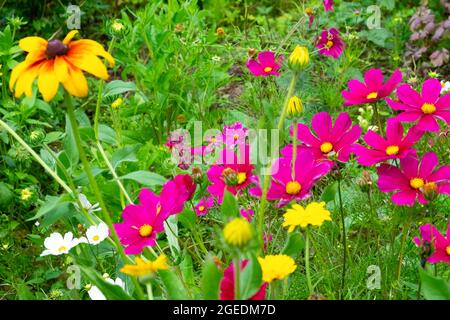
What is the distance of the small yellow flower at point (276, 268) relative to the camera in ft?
2.81

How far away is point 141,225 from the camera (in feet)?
3.48

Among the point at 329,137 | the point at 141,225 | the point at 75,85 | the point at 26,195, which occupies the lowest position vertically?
the point at 26,195

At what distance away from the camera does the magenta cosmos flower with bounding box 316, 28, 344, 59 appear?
197cm

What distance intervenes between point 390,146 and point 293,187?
193 millimetres

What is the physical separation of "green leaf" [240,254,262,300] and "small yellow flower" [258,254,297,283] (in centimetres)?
7

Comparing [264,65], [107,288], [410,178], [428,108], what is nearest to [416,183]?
[410,178]

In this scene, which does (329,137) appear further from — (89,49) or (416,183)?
(89,49)

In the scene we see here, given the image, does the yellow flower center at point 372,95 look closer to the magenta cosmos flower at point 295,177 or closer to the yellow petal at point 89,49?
the magenta cosmos flower at point 295,177

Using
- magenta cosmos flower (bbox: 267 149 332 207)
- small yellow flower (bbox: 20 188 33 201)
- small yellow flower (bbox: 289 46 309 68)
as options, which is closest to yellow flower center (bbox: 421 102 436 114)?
magenta cosmos flower (bbox: 267 149 332 207)

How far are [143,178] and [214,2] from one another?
76.1 inches

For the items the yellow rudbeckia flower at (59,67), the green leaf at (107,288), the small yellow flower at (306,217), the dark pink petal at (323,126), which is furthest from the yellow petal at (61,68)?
the dark pink petal at (323,126)

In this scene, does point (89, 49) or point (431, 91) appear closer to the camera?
point (89, 49)

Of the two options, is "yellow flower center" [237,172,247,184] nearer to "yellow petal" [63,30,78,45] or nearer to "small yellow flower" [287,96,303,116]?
"small yellow flower" [287,96,303,116]

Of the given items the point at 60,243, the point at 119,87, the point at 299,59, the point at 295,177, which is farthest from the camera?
the point at 119,87
